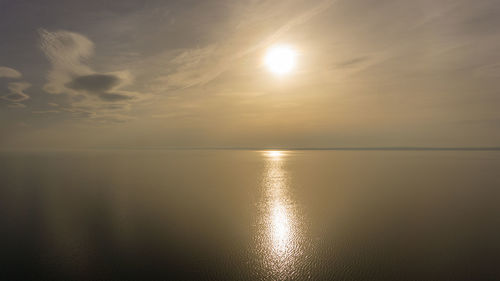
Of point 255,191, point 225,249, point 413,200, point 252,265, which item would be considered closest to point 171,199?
point 255,191

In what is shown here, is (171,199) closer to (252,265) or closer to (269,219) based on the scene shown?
(269,219)

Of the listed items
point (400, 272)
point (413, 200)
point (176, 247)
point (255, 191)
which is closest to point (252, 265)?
point (176, 247)

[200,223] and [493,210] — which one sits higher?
[200,223]

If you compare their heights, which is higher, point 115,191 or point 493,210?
point 115,191

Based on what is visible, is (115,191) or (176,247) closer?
(176,247)

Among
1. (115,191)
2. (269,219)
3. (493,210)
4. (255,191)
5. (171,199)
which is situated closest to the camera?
(269,219)

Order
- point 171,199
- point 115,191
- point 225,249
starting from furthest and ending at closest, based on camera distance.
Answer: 1. point 115,191
2. point 171,199
3. point 225,249

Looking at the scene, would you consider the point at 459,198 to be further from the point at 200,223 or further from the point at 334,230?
the point at 200,223

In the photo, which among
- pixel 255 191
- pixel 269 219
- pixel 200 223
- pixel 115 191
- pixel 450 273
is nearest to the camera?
pixel 450 273

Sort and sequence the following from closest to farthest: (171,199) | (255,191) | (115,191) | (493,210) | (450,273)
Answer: (450,273) → (493,210) → (171,199) → (115,191) → (255,191)
